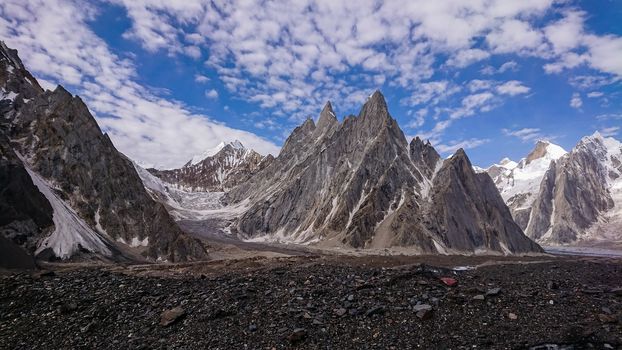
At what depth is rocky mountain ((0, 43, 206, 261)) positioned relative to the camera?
58219 mm

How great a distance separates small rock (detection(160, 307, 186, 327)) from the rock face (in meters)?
99.2

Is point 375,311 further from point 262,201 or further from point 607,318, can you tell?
point 262,201

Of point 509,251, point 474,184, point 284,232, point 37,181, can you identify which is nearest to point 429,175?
point 474,184

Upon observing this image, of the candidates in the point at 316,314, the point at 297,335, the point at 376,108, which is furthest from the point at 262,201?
the point at 297,335

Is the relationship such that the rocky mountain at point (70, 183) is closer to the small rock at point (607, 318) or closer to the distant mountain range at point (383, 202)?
the small rock at point (607, 318)

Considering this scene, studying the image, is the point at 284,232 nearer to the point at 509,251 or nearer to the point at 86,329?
the point at 509,251

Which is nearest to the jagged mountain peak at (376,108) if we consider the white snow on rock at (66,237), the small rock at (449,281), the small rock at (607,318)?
the white snow on rock at (66,237)

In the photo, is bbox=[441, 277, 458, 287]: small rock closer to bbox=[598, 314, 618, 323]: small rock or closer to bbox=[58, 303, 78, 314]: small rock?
bbox=[598, 314, 618, 323]: small rock

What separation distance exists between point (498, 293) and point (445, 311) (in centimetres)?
392

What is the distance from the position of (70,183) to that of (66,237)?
28.2 meters

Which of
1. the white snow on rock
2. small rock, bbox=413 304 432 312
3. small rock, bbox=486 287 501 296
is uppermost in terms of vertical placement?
the white snow on rock

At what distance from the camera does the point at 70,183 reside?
270ft

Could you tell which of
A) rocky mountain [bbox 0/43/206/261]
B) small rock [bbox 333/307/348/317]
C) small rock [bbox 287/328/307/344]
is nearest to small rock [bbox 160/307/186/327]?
small rock [bbox 287/328/307/344]

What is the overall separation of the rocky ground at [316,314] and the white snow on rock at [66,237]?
3666 centimetres
